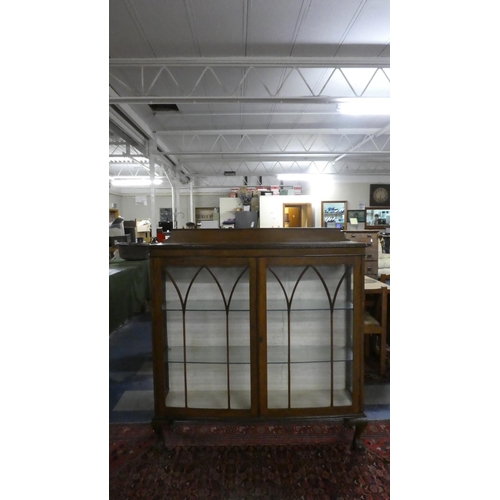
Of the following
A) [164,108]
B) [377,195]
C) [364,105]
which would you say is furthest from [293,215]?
[164,108]

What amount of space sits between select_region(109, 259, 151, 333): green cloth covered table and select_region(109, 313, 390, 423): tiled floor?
0.36m

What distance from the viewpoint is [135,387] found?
2.18m

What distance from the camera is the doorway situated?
920cm

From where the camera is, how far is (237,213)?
27.9ft

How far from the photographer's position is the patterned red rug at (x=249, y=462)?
1.26 meters

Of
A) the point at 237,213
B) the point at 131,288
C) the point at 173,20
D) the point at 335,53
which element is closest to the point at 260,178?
the point at 237,213

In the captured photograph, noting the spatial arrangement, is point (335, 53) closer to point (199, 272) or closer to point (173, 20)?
point (173, 20)

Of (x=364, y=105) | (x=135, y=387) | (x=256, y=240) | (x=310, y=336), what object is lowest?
(x=135, y=387)

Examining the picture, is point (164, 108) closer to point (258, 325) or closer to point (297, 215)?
point (258, 325)

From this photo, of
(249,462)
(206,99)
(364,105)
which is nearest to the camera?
(249,462)

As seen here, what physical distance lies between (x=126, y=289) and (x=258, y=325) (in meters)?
1.93

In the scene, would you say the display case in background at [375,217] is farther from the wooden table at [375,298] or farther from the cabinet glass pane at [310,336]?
the cabinet glass pane at [310,336]
